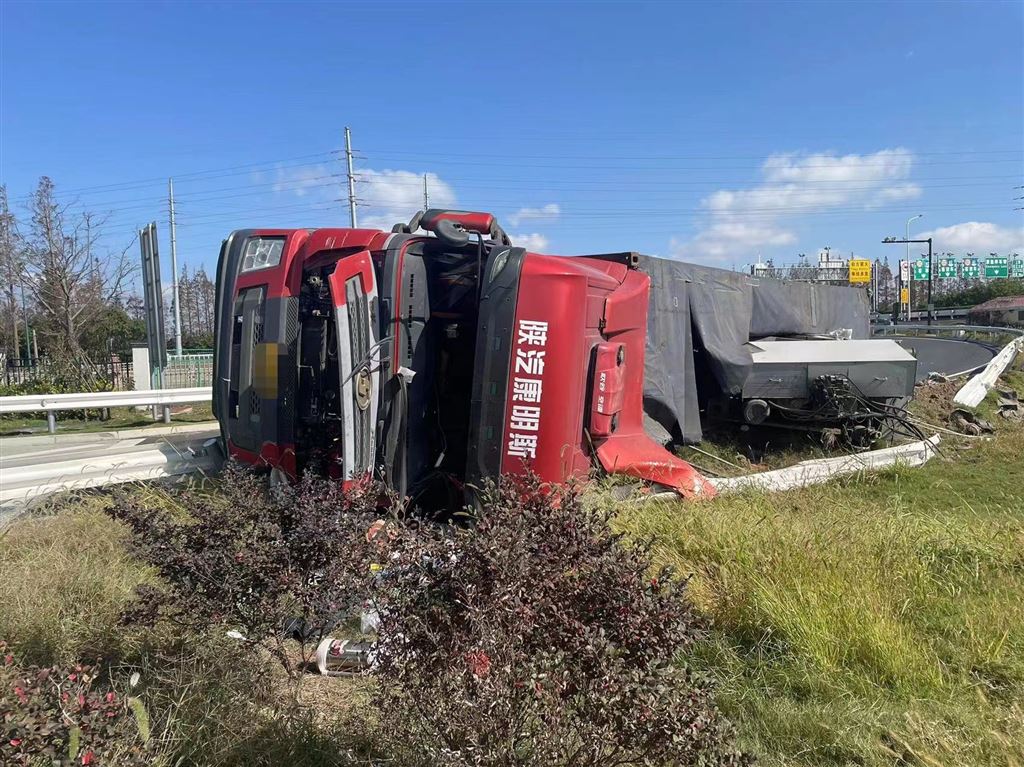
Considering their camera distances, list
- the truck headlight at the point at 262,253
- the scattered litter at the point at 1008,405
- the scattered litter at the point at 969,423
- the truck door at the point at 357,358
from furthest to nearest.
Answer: the scattered litter at the point at 1008,405, the scattered litter at the point at 969,423, the truck headlight at the point at 262,253, the truck door at the point at 357,358

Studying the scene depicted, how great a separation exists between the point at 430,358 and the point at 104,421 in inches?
440

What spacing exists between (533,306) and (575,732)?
2520 mm

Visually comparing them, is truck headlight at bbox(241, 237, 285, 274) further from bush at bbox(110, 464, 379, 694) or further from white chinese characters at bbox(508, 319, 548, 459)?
bush at bbox(110, 464, 379, 694)

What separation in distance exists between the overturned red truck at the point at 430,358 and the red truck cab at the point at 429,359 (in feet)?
0.03

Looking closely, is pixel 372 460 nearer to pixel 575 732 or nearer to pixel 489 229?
pixel 489 229

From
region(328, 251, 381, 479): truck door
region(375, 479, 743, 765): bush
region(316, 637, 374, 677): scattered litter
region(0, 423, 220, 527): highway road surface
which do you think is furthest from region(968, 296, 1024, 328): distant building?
region(375, 479, 743, 765): bush

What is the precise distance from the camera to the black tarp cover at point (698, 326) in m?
6.43

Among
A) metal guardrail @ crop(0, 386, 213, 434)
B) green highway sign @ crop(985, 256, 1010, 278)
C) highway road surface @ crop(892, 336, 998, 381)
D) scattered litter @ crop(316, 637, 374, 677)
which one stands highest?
green highway sign @ crop(985, 256, 1010, 278)

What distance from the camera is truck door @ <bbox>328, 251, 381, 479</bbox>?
12.8ft

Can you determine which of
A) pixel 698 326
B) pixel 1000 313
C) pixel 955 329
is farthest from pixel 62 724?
pixel 1000 313

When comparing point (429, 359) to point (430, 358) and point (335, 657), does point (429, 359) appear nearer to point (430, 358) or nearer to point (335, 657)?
point (430, 358)

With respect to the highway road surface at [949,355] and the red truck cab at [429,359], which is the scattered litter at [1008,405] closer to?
the highway road surface at [949,355]

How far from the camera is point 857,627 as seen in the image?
2949 mm

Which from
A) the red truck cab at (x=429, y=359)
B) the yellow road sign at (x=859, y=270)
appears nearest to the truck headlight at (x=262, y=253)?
the red truck cab at (x=429, y=359)
